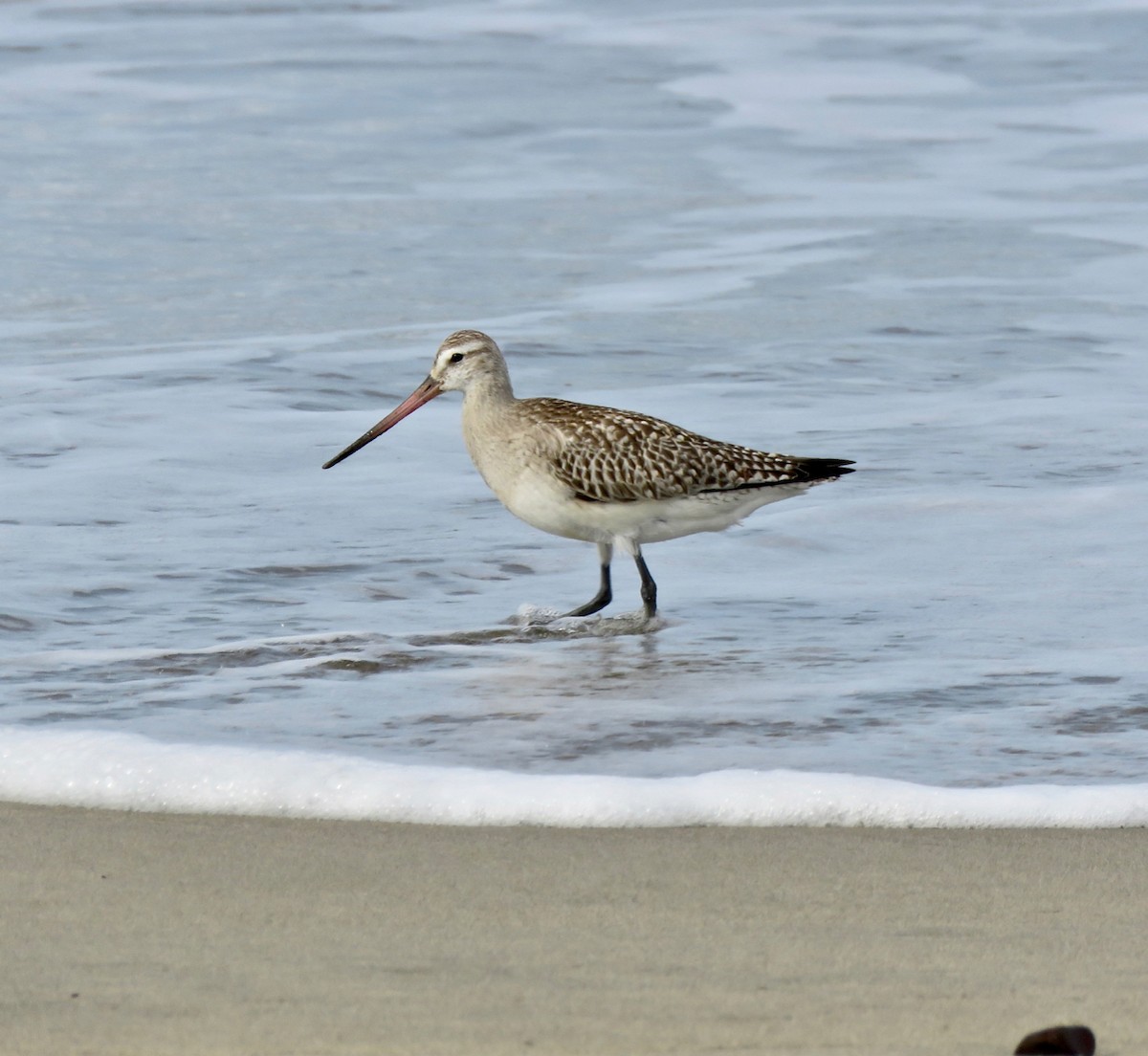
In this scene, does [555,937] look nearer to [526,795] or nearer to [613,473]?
[526,795]

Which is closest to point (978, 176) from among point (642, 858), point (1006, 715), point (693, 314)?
point (693, 314)

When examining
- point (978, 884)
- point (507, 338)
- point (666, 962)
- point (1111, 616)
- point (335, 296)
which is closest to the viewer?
point (666, 962)

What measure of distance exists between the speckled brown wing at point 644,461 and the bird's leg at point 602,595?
245mm

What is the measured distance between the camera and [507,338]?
12.2 meters

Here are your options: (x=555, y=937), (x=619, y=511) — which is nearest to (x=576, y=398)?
(x=619, y=511)

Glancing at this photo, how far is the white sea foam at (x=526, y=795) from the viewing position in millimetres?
4738

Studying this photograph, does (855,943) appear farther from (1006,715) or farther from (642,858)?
(1006,715)

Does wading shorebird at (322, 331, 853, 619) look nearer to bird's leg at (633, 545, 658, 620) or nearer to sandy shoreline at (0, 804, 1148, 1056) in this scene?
bird's leg at (633, 545, 658, 620)

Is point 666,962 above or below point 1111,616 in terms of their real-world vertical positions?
above

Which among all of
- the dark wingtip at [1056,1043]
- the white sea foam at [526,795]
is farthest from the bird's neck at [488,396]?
the dark wingtip at [1056,1043]

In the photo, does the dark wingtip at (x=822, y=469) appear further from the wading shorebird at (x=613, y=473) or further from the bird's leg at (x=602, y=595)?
the bird's leg at (x=602, y=595)

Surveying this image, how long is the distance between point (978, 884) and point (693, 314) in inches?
352

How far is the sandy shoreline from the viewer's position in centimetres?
327

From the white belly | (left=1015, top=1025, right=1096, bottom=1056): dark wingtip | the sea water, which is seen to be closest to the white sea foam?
the sea water
